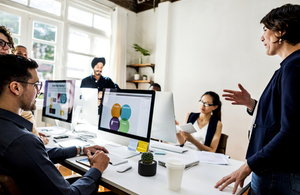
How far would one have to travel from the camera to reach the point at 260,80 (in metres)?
3.03

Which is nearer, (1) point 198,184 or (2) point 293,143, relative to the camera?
(2) point 293,143

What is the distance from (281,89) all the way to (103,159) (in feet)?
3.11

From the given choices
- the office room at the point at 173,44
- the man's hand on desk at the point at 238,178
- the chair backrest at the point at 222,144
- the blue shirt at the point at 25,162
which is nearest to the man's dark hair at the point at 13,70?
the blue shirt at the point at 25,162

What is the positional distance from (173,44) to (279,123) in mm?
3424

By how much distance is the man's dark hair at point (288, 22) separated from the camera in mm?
836

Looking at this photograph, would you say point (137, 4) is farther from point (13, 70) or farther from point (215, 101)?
point (13, 70)

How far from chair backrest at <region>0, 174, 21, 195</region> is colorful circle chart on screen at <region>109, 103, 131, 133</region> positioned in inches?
31.2

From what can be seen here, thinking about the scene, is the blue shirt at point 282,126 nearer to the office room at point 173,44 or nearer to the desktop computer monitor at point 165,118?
the desktop computer monitor at point 165,118

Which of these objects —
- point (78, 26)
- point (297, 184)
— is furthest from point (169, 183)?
point (78, 26)

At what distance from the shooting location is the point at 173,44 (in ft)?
13.3

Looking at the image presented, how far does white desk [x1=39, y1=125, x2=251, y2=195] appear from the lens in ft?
2.89

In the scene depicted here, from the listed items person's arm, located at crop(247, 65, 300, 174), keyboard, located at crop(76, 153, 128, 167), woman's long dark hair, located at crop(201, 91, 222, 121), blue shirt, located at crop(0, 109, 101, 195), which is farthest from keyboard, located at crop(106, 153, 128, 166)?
woman's long dark hair, located at crop(201, 91, 222, 121)

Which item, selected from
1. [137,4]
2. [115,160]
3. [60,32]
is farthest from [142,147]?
[137,4]

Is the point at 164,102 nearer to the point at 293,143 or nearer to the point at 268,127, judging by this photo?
the point at 268,127
